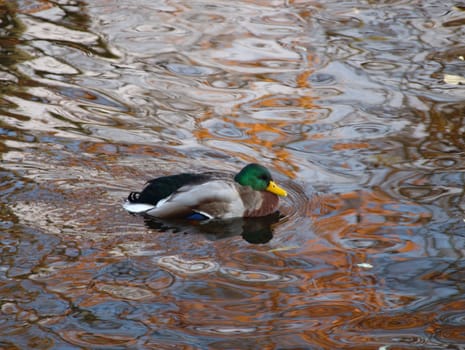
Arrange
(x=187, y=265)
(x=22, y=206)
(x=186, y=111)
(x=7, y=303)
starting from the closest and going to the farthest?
(x=7, y=303)
(x=187, y=265)
(x=22, y=206)
(x=186, y=111)

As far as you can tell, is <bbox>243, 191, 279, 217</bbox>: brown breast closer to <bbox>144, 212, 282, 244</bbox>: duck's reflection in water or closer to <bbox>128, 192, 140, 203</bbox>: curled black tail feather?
<bbox>144, 212, 282, 244</bbox>: duck's reflection in water

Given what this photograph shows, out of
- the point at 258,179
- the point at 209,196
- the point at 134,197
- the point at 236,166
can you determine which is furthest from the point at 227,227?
the point at 236,166

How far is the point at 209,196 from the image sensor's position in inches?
311

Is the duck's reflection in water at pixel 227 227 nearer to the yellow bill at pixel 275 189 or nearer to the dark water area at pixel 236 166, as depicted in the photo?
the dark water area at pixel 236 166

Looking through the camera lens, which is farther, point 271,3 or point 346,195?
point 271,3

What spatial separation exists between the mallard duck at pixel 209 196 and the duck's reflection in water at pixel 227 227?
0.16 feet

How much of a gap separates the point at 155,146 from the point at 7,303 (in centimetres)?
298

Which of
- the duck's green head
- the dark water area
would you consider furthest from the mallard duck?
the dark water area

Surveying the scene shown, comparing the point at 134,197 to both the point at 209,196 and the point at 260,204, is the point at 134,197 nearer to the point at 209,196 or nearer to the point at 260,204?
the point at 209,196

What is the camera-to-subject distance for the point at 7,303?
630 centimetres

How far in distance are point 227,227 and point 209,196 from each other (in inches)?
10.8

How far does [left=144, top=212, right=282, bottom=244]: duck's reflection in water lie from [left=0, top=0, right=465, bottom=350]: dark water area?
2cm

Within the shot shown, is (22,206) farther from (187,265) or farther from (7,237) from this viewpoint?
(187,265)

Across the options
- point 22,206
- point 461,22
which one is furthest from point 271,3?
point 22,206
